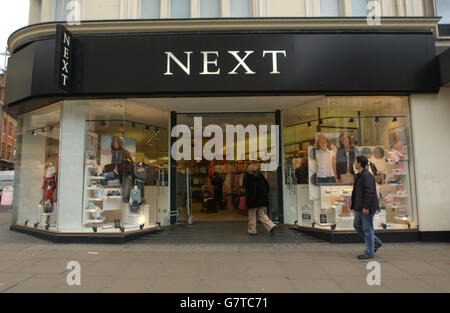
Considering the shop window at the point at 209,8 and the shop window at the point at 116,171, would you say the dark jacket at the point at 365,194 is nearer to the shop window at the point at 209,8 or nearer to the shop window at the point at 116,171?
the shop window at the point at 116,171

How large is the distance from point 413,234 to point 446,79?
12.1 ft

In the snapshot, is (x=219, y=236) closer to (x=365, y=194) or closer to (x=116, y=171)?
(x=116, y=171)

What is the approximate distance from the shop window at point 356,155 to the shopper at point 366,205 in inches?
64.9

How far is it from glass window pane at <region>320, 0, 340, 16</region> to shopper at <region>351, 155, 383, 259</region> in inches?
182

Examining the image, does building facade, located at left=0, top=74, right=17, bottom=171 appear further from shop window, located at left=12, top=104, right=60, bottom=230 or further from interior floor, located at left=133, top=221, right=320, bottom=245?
interior floor, located at left=133, top=221, right=320, bottom=245

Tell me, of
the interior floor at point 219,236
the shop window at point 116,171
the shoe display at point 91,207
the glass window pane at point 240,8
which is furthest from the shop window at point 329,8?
the shoe display at point 91,207

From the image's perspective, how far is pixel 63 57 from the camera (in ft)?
22.0

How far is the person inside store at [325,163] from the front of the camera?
752 centimetres

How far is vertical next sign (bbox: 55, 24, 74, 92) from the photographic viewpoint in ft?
21.6

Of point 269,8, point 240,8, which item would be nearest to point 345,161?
point 269,8

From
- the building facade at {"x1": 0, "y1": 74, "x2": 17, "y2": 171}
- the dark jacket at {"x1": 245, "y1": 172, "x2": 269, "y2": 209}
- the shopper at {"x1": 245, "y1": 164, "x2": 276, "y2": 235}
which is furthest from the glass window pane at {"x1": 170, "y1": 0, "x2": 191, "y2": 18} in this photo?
the building facade at {"x1": 0, "y1": 74, "x2": 17, "y2": 171}

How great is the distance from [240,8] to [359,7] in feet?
10.6
